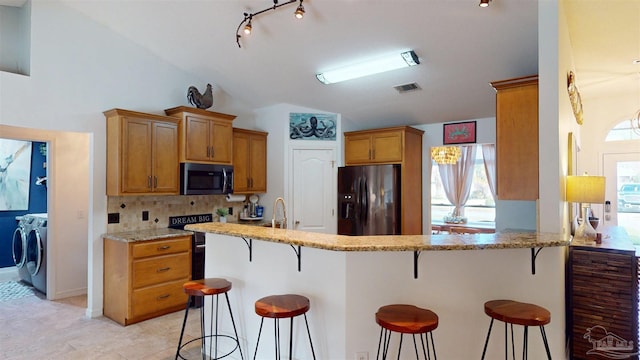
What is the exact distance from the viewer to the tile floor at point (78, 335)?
115 inches

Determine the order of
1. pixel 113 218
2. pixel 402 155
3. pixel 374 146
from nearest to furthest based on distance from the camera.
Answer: pixel 113 218 → pixel 402 155 → pixel 374 146

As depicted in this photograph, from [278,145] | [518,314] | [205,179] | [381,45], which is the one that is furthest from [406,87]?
[518,314]

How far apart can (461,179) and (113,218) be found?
611cm

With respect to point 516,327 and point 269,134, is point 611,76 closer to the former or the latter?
point 516,327

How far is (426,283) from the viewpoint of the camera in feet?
7.28

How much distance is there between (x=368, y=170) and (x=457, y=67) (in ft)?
5.67

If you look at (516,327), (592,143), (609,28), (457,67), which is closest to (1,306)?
(516,327)

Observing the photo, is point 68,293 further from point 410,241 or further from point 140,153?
point 410,241

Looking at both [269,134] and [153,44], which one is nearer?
[153,44]

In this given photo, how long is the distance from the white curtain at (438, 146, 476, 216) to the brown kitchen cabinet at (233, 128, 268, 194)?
4.04 metres

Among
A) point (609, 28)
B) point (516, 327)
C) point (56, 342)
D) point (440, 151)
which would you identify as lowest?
point (56, 342)

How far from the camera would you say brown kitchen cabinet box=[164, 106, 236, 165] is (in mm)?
4188

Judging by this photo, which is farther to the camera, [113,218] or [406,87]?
[406,87]

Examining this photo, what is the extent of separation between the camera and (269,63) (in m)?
4.04
